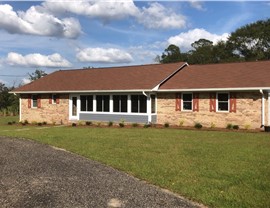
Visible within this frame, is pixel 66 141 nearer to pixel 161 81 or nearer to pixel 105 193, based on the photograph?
pixel 105 193

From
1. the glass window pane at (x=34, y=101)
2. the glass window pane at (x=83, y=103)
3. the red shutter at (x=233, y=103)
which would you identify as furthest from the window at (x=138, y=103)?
the glass window pane at (x=34, y=101)

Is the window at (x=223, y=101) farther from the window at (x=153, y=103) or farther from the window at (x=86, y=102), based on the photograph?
the window at (x=86, y=102)

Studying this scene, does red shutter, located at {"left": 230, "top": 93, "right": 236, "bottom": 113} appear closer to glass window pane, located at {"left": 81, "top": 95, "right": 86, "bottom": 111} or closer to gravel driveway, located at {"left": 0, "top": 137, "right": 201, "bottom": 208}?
glass window pane, located at {"left": 81, "top": 95, "right": 86, "bottom": 111}

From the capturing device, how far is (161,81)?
25844 mm

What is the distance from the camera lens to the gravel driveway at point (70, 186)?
6820mm

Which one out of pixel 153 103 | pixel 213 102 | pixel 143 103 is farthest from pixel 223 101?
pixel 143 103

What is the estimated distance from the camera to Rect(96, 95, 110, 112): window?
2748 centimetres

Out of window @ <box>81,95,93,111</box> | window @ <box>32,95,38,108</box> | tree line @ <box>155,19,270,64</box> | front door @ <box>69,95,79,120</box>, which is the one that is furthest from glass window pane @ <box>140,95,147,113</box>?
tree line @ <box>155,19,270,64</box>

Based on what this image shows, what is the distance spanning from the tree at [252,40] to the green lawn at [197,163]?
125ft

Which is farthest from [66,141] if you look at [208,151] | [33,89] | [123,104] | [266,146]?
[33,89]

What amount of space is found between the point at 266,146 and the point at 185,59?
50.4m

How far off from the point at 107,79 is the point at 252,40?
104 feet

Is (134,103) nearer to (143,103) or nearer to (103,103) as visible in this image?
(143,103)

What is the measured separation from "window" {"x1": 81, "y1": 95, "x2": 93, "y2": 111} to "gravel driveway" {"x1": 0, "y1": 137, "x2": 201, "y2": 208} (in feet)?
55.9
